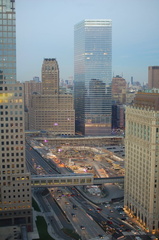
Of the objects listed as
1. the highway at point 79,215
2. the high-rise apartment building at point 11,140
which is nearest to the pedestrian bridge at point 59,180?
the highway at point 79,215

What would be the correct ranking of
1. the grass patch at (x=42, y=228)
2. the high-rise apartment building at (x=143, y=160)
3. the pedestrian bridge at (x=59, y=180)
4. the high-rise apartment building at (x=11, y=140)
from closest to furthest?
1. the grass patch at (x=42, y=228)
2. the high-rise apartment building at (x=143, y=160)
3. the high-rise apartment building at (x=11, y=140)
4. the pedestrian bridge at (x=59, y=180)

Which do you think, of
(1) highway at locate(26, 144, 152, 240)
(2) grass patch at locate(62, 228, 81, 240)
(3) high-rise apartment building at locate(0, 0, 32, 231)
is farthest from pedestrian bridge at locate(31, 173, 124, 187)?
(2) grass patch at locate(62, 228, 81, 240)

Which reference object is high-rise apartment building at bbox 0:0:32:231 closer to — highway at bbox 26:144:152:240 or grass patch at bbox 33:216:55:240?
grass patch at bbox 33:216:55:240

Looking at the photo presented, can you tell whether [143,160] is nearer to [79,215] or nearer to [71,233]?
[79,215]

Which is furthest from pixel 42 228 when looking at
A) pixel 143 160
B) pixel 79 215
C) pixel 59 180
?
pixel 143 160

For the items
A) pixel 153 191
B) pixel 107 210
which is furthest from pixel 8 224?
pixel 153 191

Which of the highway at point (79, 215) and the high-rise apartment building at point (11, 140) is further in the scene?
the highway at point (79, 215)

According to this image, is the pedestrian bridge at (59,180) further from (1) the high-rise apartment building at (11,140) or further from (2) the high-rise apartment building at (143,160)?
(1) the high-rise apartment building at (11,140)
